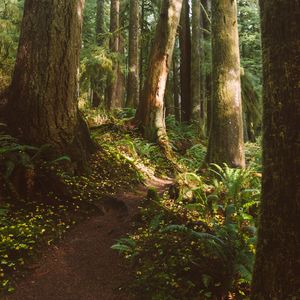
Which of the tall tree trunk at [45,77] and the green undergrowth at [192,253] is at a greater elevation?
the tall tree trunk at [45,77]

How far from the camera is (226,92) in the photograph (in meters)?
7.98

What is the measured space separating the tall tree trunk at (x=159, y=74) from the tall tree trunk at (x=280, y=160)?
8560 millimetres

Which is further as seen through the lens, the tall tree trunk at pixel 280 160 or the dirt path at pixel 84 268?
the dirt path at pixel 84 268

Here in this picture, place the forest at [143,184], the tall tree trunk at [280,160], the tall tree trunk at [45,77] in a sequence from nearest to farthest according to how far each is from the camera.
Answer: the tall tree trunk at [280,160], the forest at [143,184], the tall tree trunk at [45,77]

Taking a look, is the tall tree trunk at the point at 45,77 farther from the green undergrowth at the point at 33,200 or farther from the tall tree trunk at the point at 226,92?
the tall tree trunk at the point at 226,92

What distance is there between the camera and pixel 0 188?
572 centimetres

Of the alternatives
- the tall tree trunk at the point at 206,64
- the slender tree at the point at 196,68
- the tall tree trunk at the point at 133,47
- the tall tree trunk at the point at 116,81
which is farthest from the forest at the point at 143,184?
the tall tree trunk at the point at 206,64

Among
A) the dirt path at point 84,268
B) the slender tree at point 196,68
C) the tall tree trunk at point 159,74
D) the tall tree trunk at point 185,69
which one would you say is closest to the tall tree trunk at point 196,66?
the slender tree at point 196,68

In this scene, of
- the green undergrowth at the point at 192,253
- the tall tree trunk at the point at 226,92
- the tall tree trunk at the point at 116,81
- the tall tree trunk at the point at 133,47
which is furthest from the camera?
the tall tree trunk at the point at 116,81

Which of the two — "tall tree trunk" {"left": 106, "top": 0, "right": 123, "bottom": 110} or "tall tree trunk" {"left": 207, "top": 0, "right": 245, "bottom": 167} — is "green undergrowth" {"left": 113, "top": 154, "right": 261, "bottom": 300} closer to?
"tall tree trunk" {"left": 207, "top": 0, "right": 245, "bottom": 167}

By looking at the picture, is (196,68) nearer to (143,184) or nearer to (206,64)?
(206,64)

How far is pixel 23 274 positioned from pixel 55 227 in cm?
112

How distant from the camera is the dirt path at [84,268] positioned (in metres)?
4.11

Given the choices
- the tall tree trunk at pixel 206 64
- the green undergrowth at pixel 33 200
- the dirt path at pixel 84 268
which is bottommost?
the dirt path at pixel 84 268
